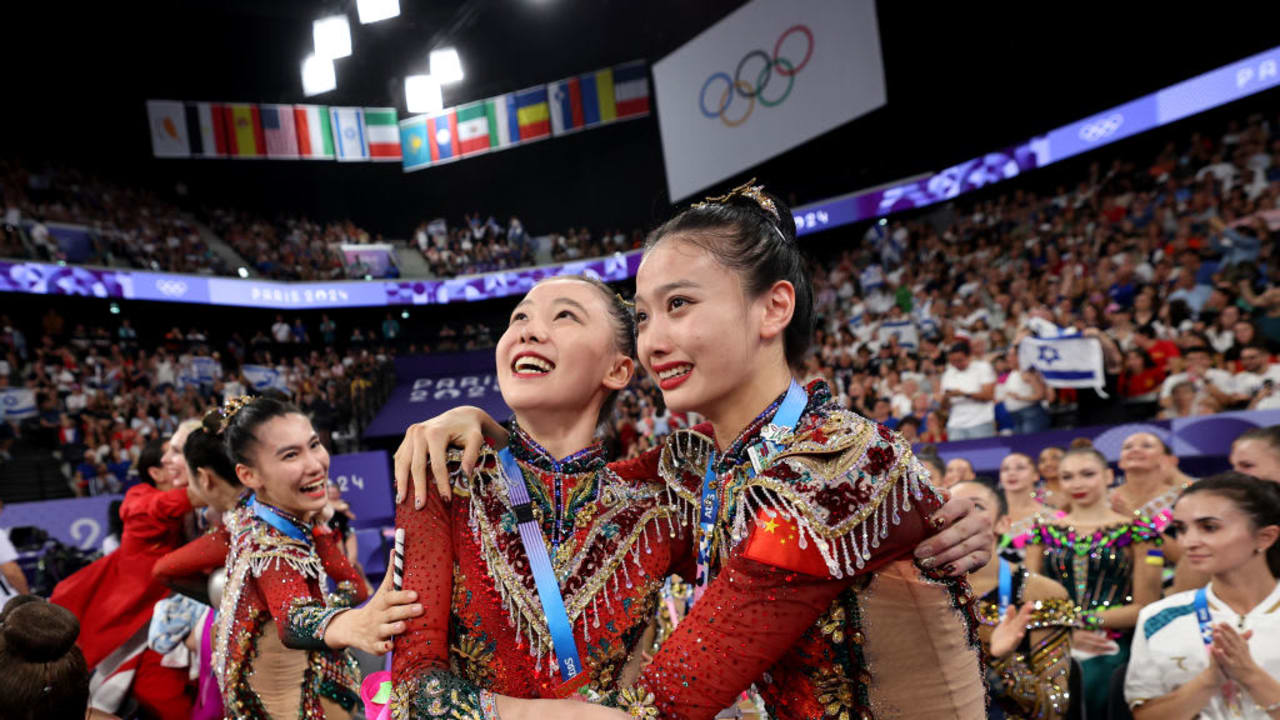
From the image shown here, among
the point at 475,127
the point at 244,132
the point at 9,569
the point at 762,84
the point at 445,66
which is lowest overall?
the point at 9,569

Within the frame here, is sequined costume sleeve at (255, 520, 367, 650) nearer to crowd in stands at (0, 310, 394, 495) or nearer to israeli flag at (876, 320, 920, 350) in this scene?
israeli flag at (876, 320, 920, 350)

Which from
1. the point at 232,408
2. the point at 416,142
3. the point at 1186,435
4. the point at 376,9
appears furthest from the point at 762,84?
the point at 232,408

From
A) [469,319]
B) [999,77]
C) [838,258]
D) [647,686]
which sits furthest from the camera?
[469,319]

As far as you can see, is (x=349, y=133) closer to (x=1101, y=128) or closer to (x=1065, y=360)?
(x=1101, y=128)

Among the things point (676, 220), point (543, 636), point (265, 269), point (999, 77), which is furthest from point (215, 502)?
point (265, 269)

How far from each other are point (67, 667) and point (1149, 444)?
197 inches

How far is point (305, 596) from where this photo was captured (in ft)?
7.82

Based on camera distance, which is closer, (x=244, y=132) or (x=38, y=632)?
(x=38, y=632)

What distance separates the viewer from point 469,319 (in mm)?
22781

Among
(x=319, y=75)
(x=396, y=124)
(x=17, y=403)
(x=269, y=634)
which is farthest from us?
(x=396, y=124)

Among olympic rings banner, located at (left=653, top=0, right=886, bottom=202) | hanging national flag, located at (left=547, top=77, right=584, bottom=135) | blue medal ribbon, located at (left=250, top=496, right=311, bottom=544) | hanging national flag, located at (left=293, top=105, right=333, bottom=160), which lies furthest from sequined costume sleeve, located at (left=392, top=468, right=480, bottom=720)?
hanging national flag, located at (left=293, top=105, right=333, bottom=160)

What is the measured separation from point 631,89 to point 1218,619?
→ 61.5 ft

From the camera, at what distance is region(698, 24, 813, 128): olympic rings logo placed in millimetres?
14445

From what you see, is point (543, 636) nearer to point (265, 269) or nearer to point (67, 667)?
point (67, 667)
